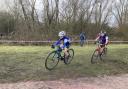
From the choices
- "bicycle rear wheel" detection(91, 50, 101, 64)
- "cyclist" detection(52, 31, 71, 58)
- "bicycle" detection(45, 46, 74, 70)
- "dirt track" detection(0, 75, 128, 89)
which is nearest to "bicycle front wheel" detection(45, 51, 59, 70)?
"bicycle" detection(45, 46, 74, 70)

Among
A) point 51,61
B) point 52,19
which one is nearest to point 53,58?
point 51,61

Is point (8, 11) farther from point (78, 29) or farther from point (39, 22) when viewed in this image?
point (78, 29)

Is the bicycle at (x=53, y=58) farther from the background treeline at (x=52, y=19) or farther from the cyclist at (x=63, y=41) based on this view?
the background treeline at (x=52, y=19)

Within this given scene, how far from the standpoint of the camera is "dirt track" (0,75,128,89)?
13877 mm

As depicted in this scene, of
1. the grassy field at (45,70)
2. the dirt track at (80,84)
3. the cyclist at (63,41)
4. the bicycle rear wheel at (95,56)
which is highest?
the cyclist at (63,41)

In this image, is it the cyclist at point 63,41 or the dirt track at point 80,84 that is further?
the cyclist at point 63,41

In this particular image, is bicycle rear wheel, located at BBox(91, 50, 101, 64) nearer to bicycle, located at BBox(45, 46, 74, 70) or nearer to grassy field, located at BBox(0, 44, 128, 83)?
grassy field, located at BBox(0, 44, 128, 83)

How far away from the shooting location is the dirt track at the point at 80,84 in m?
13.9

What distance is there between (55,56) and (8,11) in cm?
4527

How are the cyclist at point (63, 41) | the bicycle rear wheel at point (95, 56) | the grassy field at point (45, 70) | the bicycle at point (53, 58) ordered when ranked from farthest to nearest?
1. the bicycle rear wheel at point (95, 56)
2. the cyclist at point (63, 41)
3. the bicycle at point (53, 58)
4. the grassy field at point (45, 70)

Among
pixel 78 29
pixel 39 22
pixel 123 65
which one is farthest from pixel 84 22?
pixel 123 65

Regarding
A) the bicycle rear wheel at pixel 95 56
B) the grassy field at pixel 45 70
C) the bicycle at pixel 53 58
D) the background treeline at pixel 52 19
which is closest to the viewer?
the grassy field at pixel 45 70

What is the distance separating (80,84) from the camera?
15.1 meters

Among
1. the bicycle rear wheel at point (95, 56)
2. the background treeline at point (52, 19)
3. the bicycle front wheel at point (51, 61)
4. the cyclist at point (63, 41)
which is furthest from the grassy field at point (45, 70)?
the background treeline at point (52, 19)
